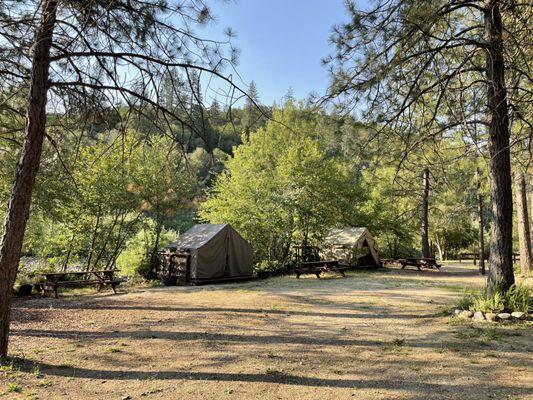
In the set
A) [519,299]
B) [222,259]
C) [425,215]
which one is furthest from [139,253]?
[425,215]

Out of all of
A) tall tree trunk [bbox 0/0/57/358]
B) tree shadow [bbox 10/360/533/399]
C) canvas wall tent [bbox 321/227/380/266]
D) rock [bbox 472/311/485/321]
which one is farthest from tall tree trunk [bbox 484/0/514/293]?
canvas wall tent [bbox 321/227/380/266]

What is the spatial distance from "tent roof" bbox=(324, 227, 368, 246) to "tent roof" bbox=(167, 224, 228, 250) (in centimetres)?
661

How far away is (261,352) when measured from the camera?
15.7 feet

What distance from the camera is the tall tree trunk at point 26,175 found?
13.4 feet

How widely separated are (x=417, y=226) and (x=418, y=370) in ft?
79.6

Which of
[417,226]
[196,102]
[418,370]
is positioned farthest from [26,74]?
[417,226]

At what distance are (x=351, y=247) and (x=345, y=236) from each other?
0.87 metres

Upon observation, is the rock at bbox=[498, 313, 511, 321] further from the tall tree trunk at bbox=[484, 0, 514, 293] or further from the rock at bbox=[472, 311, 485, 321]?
the tall tree trunk at bbox=[484, 0, 514, 293]

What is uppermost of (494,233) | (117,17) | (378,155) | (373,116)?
(117,17)

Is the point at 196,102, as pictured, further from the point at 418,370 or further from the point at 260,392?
the point at 418,370

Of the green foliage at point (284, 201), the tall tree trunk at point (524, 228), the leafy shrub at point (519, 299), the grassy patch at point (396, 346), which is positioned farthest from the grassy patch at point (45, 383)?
the tall tree trunk at point (524, 228)

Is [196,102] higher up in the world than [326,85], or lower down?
lower down

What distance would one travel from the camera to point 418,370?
406 centimetres

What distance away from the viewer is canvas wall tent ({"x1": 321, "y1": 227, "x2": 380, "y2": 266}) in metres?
17.4
